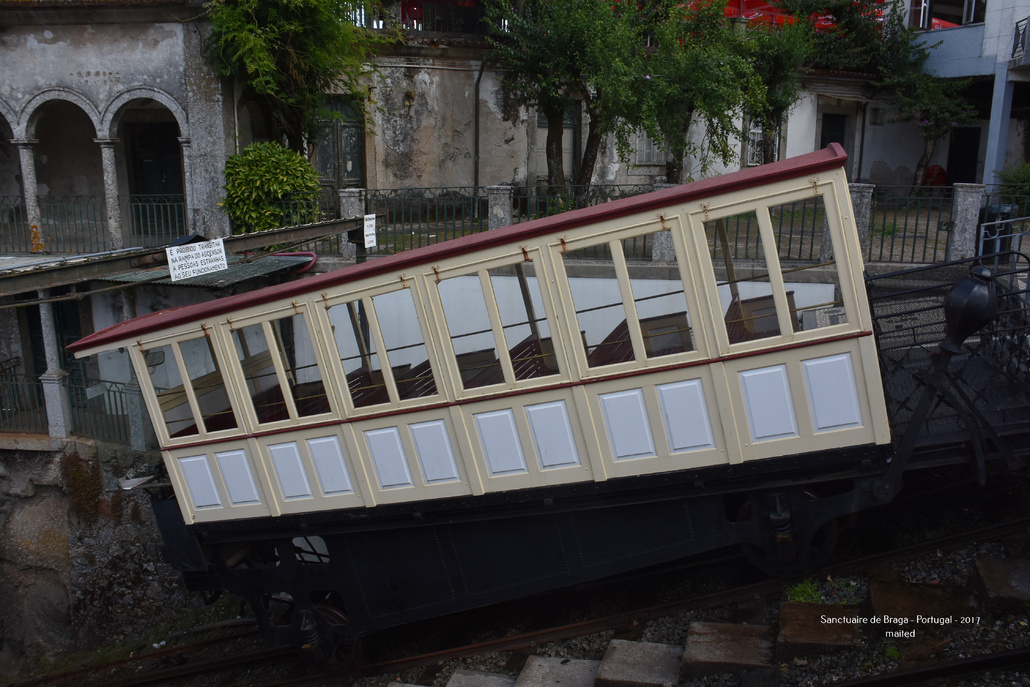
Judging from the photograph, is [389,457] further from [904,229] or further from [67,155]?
[67,155]

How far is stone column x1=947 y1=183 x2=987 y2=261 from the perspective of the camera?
384 inches

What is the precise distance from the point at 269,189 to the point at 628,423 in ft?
27.8

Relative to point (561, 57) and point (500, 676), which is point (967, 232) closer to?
point (561, 57)

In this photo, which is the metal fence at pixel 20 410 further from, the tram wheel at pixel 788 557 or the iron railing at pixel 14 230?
the tram wheel at pixel 788 557

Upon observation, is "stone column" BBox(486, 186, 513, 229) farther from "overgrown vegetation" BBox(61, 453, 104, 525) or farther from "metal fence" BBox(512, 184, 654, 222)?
"overgrown vegetation" BBox(61, 453, 104, 525)

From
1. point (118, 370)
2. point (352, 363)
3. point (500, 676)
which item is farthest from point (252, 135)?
point (500, 676)

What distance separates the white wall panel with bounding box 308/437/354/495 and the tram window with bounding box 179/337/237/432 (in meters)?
0.93

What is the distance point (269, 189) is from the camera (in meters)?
12.1

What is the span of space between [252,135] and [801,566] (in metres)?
12.1

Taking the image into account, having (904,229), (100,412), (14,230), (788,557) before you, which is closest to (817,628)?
(788,557)

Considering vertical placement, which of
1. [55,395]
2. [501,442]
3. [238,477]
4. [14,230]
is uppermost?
[14,230]

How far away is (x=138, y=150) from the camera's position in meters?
15.8

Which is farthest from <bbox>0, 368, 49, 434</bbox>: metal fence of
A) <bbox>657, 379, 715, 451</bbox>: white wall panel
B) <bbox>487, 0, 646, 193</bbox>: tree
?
<bbox>657, 379, 715, 451</bbox>: white wall panel

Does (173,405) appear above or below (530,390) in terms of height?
below
